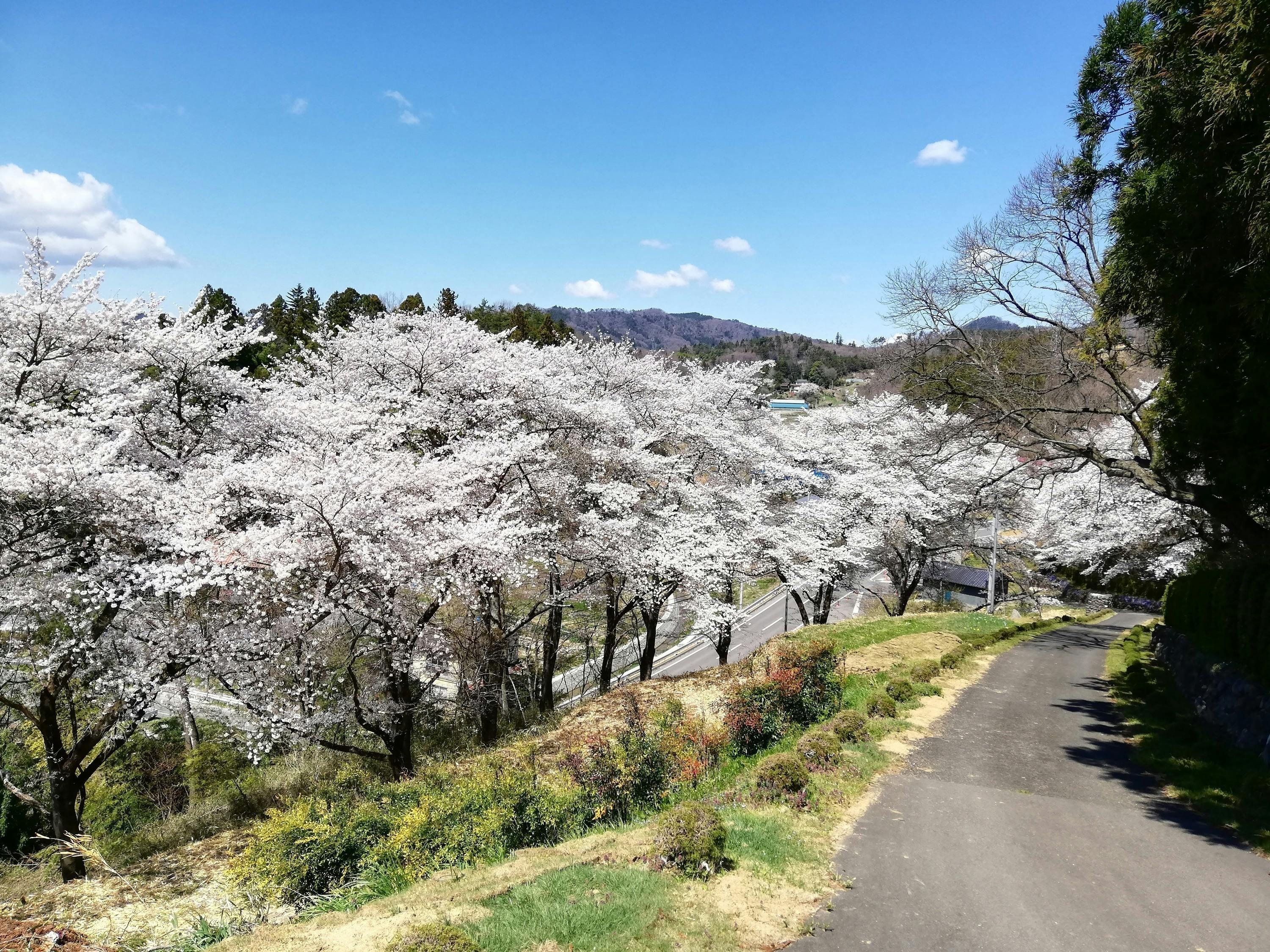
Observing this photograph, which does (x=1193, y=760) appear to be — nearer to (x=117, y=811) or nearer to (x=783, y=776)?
(x=783, y=776)

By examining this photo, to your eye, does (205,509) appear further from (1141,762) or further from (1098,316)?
(1098,316)

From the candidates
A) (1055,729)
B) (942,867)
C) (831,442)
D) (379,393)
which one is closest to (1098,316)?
(1055,729)

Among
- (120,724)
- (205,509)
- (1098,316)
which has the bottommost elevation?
(120,724)

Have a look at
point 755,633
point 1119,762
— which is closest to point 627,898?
point 1119,762

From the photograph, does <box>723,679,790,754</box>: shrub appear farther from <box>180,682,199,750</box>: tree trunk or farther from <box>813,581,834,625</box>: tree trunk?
<box>813,581,834,625</box>: tree trunk

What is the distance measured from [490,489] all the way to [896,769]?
34.7 ft

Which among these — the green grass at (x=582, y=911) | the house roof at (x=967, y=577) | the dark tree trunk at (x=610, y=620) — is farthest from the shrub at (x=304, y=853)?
the house roof at (x=967, y=577)

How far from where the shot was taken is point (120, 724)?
39.1 feet

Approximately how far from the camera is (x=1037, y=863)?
6656mm

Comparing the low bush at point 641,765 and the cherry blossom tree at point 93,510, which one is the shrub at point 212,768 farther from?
the low bush at point 641,765

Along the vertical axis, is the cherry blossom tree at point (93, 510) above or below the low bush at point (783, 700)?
above

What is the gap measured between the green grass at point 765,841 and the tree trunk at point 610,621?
979cm

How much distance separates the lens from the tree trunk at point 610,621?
17.6 metres

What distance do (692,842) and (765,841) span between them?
1.10 metres
